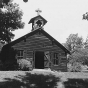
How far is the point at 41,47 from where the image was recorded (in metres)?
23.2

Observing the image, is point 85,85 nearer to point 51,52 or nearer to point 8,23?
point 51,52

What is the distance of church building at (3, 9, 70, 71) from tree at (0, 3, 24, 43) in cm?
860

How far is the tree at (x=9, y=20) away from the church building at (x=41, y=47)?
8604 mm

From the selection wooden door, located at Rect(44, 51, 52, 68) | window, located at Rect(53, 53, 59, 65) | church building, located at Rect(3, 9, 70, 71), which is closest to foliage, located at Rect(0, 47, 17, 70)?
church building, located at Rect(3, 9, 70, 71)

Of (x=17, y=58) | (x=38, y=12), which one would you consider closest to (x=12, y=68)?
(x=17, y=58)

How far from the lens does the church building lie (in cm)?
2262

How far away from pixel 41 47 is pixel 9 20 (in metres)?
12.0

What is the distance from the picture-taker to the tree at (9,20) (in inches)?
1211

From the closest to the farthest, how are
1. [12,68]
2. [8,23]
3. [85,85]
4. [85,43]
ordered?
[85,85] < [12,68] < [8,23] < [85,43]

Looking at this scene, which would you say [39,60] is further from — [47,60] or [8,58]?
[8,58]

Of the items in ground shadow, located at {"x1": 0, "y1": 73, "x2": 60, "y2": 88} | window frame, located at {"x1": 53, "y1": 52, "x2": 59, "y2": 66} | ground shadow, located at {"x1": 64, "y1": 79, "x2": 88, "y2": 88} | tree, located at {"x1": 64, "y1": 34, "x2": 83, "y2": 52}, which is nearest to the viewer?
ground shadow, located at {"x1": 0, "y1": 73, "x2": 60, "y2": 88}

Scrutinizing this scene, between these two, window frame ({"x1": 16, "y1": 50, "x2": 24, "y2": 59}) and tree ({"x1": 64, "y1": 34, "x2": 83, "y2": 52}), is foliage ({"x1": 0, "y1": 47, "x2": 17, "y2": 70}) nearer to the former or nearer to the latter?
window frame ({"x1": 16, "y1": 50, "x2": 24, "y2": 59})

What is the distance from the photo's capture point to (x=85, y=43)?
278 feet

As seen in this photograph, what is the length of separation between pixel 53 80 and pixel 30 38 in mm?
11019
